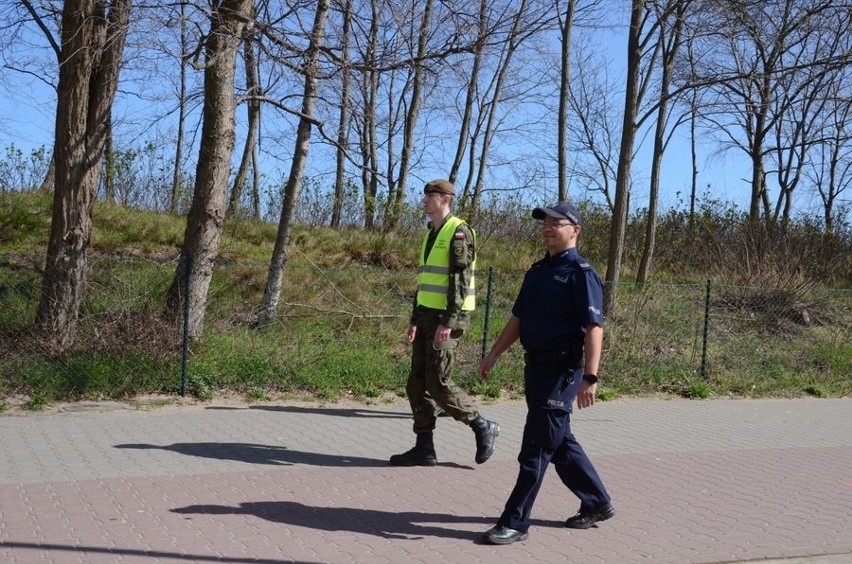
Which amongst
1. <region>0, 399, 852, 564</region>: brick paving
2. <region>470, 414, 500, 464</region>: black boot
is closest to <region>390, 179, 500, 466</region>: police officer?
<region>470, 414, 500, 464</region>: black boot

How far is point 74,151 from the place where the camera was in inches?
391

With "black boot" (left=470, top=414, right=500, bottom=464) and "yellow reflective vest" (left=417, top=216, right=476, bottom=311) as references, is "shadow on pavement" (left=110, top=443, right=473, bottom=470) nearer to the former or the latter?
"black boot" (left=470, top=414, right=500, bottom=464)

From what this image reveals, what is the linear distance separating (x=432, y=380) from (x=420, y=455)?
71 centimetres

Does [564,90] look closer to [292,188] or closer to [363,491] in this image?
[292,188]

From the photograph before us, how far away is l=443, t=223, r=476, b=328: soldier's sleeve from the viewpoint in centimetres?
693

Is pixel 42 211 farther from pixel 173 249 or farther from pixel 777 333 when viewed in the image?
pixel 777 333

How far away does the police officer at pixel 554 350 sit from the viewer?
5.45 meters

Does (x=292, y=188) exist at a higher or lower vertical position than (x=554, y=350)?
higher

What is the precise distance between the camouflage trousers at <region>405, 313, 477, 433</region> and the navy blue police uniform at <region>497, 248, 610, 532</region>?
4.80 ft

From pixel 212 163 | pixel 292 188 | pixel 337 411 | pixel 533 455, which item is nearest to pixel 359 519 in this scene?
pixel 533 455

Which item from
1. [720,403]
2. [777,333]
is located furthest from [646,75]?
[720,403]

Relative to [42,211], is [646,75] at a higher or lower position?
higher

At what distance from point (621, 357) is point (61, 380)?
6.98 m

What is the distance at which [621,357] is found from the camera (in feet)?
41.1
